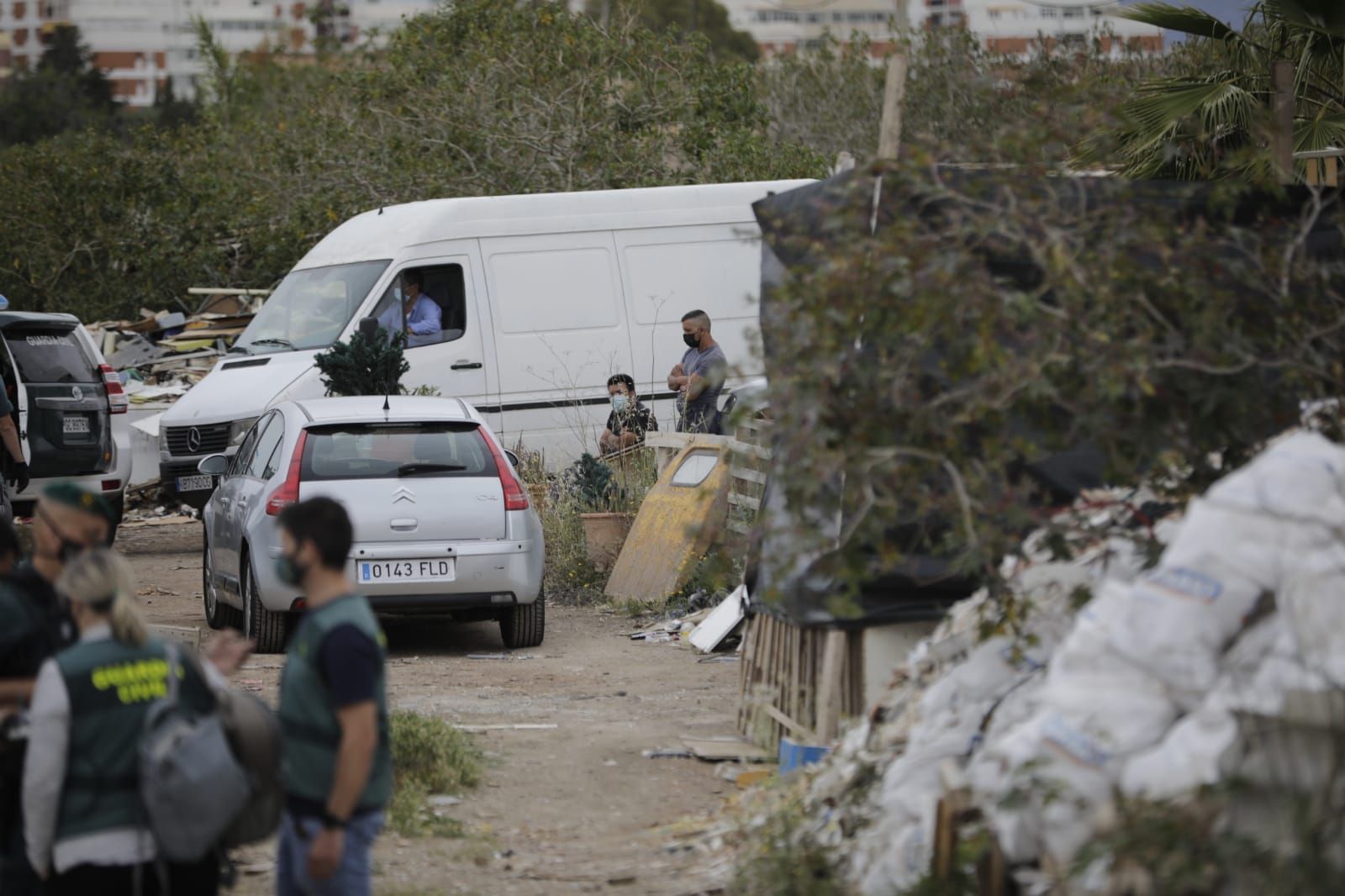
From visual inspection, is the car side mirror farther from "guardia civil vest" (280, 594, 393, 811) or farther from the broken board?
"guardia civil vest" (280, 594, 393, 811)

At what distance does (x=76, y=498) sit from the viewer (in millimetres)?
4852

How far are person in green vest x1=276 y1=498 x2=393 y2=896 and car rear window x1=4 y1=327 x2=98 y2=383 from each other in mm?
12055

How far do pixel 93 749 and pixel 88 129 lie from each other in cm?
2532

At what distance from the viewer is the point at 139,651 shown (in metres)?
4.22

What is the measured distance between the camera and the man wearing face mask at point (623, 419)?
14.3 metres

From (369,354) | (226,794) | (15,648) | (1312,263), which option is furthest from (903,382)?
(369,354)

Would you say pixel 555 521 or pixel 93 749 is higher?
pixel 93 749

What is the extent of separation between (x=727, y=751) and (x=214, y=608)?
5325 mm

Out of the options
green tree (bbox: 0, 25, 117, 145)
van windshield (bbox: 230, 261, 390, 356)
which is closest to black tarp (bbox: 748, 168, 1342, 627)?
van windshield (bbox: 230, 261, 390, 356)

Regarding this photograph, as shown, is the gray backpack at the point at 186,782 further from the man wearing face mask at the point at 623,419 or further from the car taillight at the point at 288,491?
the man wearing face mask at the point at 623,419

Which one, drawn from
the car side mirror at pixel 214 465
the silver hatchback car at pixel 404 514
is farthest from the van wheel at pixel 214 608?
the silver hatchback car at pixel 404 514

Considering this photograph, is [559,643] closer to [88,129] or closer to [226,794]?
[226,794]

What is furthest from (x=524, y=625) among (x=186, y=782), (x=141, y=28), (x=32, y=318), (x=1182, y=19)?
(x=141, y=28)

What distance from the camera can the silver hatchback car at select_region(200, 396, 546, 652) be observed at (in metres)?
10.1
